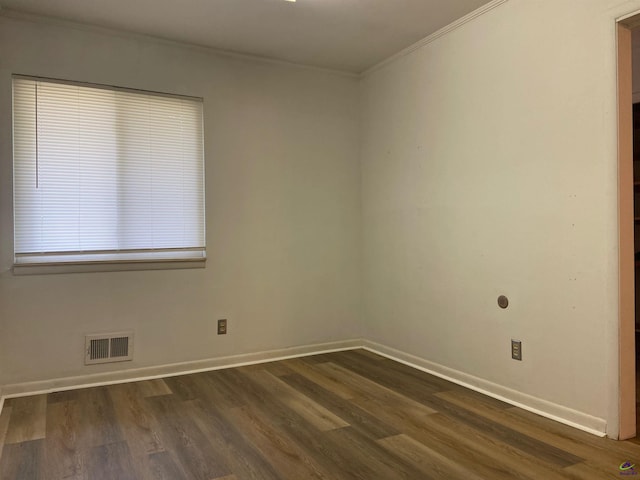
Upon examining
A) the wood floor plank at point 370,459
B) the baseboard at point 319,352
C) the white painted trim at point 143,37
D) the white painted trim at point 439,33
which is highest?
the white painted trim at point 143,37

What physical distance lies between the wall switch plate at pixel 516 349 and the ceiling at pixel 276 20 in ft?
7.21

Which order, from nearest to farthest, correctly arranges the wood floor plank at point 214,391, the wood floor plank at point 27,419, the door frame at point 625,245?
1. the door frame at point 625,245
2. the wood floor plank at point 27,419
3. the wood floor plank at point 214,391

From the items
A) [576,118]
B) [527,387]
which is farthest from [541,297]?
[576,118]

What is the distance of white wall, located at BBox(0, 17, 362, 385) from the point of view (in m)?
3.36

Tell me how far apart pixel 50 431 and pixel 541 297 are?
290 cm

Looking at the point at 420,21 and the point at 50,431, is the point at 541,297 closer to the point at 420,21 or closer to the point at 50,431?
the point at 420,21

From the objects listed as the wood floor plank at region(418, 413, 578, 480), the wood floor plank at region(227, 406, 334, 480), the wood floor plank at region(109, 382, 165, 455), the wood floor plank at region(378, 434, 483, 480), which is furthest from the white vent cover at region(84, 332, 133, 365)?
the wood floor plank at region(418, 413, 578, 480)

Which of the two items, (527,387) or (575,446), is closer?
(575,446)

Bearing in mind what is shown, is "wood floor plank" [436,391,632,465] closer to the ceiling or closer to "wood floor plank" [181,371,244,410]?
"wood floor plank" [181,371,244,410]

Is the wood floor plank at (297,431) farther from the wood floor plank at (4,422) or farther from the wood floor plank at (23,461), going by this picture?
the wood floor plank at (4,422)

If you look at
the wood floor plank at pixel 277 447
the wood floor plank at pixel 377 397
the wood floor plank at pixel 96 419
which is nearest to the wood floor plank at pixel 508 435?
the wood floor plank at pixel 377 397

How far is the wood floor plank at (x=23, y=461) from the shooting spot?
2.20m

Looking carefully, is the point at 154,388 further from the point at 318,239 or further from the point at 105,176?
the point at 318,239

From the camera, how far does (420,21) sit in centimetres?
346
